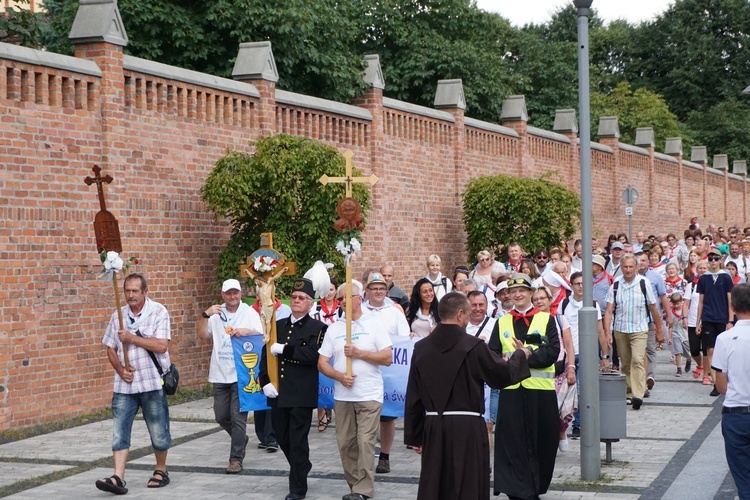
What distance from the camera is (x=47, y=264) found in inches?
541

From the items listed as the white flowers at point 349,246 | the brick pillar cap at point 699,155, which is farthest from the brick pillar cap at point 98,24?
the brick pillar cap at point 699,155

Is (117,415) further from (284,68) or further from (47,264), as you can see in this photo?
(284,68)

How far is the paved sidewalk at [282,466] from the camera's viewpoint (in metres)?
9.83

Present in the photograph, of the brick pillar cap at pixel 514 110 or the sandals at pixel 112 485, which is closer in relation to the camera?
the sandals at pixel 112 485

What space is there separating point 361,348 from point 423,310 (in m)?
2.83

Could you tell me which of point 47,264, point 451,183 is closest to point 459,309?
point 47,264

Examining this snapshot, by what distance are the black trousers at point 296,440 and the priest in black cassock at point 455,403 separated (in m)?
1.74

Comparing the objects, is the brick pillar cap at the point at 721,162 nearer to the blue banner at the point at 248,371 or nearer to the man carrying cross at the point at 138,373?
the blue banner at the point at 248,371

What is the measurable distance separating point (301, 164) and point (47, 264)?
395 centimetres

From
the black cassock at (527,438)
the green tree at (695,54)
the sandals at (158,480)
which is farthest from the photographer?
the green tree at (695,54)

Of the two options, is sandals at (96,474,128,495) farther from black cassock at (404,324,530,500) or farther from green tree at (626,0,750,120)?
green tree at (626,0,750,120)

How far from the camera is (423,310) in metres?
12.4

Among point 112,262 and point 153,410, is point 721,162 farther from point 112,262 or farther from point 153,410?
point 112,262

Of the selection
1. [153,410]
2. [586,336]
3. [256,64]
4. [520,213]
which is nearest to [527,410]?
[586,336]
